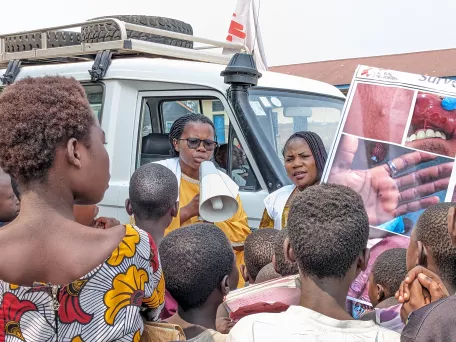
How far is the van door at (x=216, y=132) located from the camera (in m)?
4.42

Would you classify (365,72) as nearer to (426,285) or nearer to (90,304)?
(426,285)

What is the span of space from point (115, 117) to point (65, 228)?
3149mm

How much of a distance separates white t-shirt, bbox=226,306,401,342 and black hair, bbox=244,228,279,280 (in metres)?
1.12

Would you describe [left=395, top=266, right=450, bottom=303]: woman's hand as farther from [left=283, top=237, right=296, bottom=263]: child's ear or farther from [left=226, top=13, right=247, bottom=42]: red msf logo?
[left=226, top=13, right=247, bottom=42]: red msf logo

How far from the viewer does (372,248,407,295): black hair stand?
2.54 m

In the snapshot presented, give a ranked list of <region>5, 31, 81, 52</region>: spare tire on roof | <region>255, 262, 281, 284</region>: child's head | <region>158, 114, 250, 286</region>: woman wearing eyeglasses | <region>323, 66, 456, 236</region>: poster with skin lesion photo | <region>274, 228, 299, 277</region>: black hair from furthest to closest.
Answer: <region>5, 31, 81, 52</region>: spare tire on roof → <region>158, 114, 250, 286</region>: woman wearing eyeglasses → <region>323, 66, 456, 236</region>: poster with skin lesion photo → <region>255, 262, 281, 284</region>: child's head → <region>274, 228, 299, 277</region>: black hair

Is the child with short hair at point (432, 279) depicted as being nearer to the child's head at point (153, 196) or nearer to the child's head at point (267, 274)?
the child's head at point (267, 274)

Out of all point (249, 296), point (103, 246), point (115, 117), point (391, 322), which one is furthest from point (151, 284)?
point (115, 117)

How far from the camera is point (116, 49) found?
199 inches

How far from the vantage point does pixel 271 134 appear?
4.57 meters

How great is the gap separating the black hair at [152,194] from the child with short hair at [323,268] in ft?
4.01

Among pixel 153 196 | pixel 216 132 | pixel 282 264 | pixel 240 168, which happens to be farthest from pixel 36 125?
pixel 216 132

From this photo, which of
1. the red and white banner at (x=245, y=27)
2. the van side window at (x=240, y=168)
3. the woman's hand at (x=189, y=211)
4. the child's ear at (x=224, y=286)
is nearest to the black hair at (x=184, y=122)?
the van side window at (x=240, y=168)

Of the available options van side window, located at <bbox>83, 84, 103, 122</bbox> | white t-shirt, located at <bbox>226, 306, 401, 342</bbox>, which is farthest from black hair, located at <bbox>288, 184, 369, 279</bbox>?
van side window, located at <bbox>83, 84, 103, 122</bbox>
